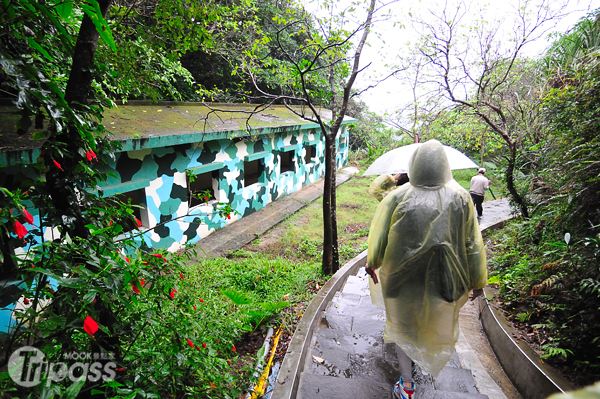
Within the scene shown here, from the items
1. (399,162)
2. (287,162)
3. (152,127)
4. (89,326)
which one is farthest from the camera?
(287,162)

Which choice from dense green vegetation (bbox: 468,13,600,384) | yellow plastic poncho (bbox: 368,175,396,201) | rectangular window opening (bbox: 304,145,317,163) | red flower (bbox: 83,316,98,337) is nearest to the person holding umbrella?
dense green vegetation (bbox: 468,13,600,384)

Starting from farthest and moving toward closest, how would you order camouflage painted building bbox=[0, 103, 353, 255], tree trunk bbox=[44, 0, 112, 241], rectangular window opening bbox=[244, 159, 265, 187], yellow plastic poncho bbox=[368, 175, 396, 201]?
rectangular window opening bbox=[244, 159, 265, 187], camouflage painted building bbox=[0, 103, 353, 255], yellow plastic poncho bbox=[368, 175, 396, 201], tree trunk bbox=[44, 0, 112, 241]

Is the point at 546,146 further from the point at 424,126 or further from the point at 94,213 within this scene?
the point at 94,213

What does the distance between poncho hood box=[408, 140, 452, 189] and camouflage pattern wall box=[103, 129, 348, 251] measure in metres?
1.71

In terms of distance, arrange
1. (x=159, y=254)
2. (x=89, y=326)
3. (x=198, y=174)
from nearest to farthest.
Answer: (x=89, y=326)
(x=159, y=254)
(x=198, y=174)

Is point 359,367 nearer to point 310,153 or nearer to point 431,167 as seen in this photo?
point 431,167

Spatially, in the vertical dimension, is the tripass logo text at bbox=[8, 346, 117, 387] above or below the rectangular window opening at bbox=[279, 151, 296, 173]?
below

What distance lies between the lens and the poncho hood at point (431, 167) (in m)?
2.11

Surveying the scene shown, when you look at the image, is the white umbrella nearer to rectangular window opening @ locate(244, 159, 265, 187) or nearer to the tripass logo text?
the tripass logo text

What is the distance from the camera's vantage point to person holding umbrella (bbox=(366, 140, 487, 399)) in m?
2.07

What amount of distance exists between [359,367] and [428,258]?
127 centimetres

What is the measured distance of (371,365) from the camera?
105 inches

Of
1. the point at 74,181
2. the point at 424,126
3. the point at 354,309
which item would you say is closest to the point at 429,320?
the point at 354,309

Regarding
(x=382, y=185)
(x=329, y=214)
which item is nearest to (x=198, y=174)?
(x=329, y=214)
